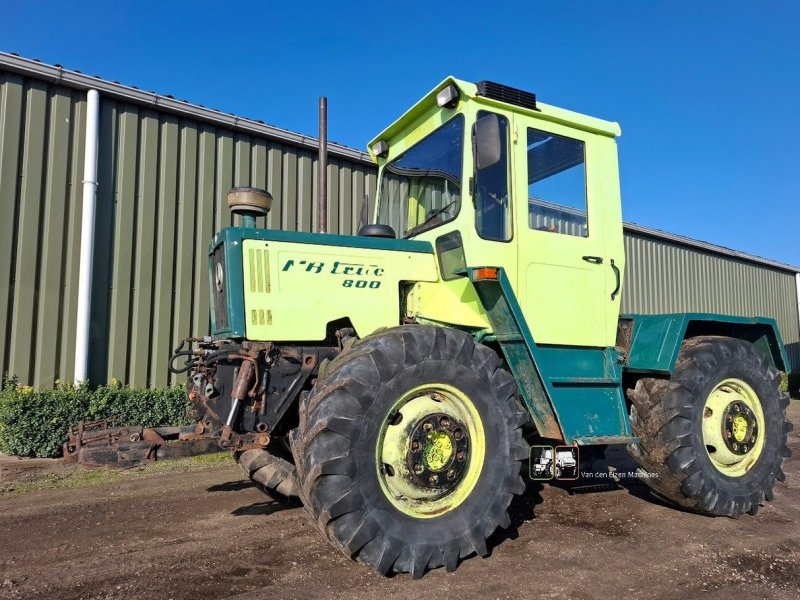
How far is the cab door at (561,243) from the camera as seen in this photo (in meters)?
4.29

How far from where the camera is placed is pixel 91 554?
371cm

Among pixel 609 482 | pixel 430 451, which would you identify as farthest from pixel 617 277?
pixel 430 451

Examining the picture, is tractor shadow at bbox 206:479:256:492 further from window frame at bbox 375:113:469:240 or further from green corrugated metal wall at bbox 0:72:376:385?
green corrugated metal wall at bbox 0:72:376:385

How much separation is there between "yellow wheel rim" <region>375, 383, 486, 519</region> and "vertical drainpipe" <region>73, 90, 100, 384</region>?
253 inches

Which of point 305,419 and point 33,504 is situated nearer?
point 305,419

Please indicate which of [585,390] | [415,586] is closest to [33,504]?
[415,586]

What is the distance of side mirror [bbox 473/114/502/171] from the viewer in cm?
382

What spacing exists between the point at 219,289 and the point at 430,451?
6.46 ft

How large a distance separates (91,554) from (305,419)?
6.07 feet

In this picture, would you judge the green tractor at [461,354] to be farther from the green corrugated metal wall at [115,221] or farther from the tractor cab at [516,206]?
the green corrugated metal wall at [115,221]

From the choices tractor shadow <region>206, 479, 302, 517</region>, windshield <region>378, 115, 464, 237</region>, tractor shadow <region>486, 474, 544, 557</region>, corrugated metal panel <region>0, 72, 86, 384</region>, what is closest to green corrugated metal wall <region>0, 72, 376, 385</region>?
corrugated metal panel <region>0, 72, 86, 384</region>

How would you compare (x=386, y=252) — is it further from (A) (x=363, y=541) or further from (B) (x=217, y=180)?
(B) (x=217, y=180)

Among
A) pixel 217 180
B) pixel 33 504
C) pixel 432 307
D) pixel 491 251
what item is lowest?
pixel 33 504

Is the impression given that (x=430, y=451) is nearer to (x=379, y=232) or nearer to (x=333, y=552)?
(x=333, y=552)
